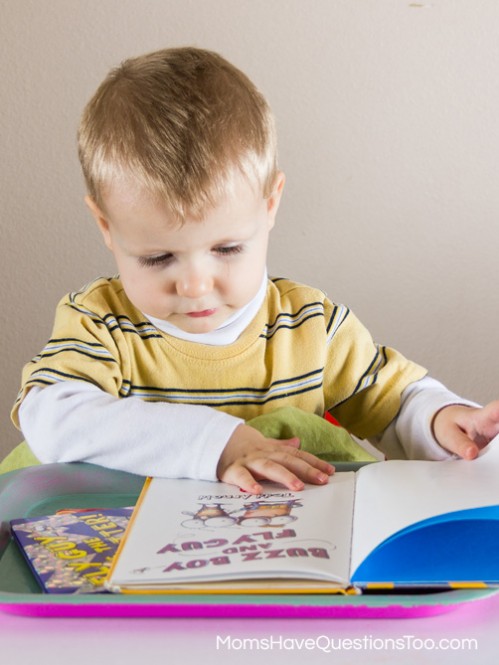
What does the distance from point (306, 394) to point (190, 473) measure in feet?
0.82

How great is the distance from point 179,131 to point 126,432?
27 centimetres

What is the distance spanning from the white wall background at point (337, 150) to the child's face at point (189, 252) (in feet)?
1.60

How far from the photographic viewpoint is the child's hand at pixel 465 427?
831mm

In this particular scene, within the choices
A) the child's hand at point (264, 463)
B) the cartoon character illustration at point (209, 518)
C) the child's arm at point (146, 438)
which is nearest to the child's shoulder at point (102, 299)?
the child's arm at point (146, 438)

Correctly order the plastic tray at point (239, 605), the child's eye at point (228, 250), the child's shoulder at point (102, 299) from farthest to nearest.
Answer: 1. the child's shoulder at point (102, 299)
2. the child's eye at point (228, 250)
3. the plastic tray at point (239, 605)

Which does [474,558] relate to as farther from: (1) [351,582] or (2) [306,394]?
(2) [306,394]

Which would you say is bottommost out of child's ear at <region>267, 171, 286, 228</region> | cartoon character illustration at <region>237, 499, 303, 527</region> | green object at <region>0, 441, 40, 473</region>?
green object at <region>0, 441, 40, 473</region>

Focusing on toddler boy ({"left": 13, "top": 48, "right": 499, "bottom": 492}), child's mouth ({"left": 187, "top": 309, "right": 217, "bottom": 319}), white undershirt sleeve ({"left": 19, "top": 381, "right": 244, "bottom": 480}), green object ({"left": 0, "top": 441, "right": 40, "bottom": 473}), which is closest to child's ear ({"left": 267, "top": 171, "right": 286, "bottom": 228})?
toddler boy ({"left": 13, "top": 48, "right": 499, "bottom": 492})

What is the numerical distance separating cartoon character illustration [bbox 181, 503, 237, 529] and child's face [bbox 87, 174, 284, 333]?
0.80 ft

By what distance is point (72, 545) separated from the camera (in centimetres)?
63

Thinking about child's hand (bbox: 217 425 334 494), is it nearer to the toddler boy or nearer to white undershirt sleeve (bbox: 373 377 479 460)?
the toddler boy

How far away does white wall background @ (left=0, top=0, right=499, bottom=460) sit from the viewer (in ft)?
4.41

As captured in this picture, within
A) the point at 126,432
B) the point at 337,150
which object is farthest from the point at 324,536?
the point at 337,150

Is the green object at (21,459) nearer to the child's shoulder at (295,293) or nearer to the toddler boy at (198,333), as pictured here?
the toddler boy at (198,333)
